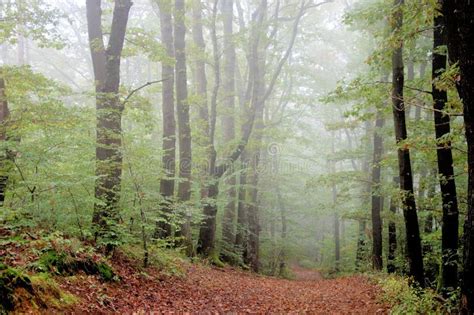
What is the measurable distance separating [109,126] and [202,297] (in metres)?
4.26

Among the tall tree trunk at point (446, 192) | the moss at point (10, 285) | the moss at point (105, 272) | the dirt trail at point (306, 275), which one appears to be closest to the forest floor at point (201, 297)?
the moss at point (105, 272)

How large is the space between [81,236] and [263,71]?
13.2 m

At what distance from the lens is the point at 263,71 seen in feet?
59.8

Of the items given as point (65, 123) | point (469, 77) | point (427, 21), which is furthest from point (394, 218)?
point (65, 123)

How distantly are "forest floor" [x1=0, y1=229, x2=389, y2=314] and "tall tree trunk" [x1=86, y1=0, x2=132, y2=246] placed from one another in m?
0.93

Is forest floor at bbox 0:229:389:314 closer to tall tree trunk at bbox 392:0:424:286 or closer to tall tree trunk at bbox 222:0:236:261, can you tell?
tall tree trunk at bbox 392:0:424:286

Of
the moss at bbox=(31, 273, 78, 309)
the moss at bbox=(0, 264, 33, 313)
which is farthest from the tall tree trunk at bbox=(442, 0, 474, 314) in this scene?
the moss at bbox=(0, 264, 33, 313)

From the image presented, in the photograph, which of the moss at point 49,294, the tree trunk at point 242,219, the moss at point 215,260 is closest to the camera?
the moss at point 49,294

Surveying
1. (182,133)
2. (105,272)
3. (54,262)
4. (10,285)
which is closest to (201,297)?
(105,272)

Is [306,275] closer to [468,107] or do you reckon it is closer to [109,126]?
[109,126]

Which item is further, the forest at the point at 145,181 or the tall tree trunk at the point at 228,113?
the tall tree trunk at the point at 228,113

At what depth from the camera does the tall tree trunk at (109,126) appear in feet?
24.4

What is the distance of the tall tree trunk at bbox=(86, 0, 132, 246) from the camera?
24.4 feet

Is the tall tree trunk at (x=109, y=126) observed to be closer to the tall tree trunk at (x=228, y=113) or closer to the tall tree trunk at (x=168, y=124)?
the tall tree trunk at (x=168, y=124)
